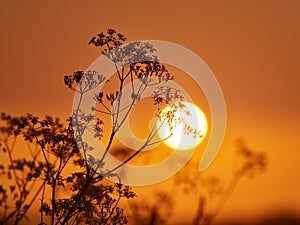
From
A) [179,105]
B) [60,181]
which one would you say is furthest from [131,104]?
[60,181]

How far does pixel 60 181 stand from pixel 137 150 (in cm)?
174

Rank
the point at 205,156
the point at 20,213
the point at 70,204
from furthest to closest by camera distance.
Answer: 1. the point at 205,156
2. the point at 70,204
3. the point at 20,213

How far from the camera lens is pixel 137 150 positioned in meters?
17.5

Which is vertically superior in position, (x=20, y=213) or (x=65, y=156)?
(x=65, y=156)

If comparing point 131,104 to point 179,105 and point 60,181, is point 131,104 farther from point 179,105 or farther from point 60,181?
point 60,181

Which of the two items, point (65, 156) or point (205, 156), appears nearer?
point (65, 156)

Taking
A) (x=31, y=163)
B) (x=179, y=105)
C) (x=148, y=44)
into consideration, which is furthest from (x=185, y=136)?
(x=31, y=163)

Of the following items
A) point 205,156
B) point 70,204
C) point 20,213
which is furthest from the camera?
point 205,156

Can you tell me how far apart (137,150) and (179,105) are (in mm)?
1327

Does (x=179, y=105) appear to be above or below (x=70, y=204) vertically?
above

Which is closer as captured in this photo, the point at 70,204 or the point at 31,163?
the point at 31,163

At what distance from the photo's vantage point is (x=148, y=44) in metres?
16.8

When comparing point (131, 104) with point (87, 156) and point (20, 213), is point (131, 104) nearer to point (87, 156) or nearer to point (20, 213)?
point (87, 156)

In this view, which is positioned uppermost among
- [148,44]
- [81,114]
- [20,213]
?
[148,44]
